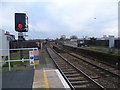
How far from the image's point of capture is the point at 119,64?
11086mm


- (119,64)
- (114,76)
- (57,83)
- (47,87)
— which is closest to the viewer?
(47,87)

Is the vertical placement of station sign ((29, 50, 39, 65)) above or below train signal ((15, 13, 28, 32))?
below

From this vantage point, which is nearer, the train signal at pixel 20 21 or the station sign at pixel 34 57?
the station sign at pixel 34 57

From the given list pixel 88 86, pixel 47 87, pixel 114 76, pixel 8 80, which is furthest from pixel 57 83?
pixel 114 76

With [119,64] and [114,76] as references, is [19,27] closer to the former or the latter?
[114,76]

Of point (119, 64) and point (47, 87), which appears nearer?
point (47, 87)

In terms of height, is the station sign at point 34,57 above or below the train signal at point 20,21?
below

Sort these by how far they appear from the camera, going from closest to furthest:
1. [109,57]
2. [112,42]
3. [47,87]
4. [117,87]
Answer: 1. [47,87]
2. [117,87]
3. [109,57]
4. [112,42]

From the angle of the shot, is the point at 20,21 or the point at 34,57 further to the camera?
the point at 20,21

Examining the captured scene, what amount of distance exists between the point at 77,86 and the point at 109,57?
8155 millimetres

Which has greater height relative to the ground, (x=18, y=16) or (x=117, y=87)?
(x=18, y=16)

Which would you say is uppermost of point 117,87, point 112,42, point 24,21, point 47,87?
point 24,21

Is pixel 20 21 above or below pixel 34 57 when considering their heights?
above

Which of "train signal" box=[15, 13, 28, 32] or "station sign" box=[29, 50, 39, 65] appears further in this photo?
"train signal" box=[15, 13, 28, 32]
